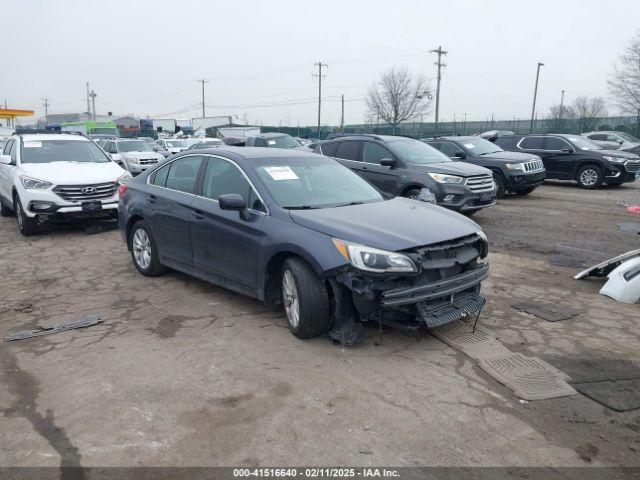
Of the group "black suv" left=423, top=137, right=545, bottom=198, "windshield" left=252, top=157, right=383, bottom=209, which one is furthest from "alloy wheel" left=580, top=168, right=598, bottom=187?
"windshield" left=252, top=157, right=383, bottom=209

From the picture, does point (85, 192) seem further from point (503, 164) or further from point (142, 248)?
point (503, 164)

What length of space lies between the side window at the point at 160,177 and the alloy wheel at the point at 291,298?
2459 millimetres

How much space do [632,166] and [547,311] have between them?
12357 millimetres

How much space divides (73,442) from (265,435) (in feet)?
3.76

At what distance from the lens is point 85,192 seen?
9.26m

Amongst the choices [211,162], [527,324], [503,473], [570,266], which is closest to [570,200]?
[570,266]

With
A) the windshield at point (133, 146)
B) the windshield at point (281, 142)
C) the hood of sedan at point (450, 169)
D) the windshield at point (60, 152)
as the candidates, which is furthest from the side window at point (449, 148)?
the windshield at point (133, 146)

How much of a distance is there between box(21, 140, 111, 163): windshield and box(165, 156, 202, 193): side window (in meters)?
4.90

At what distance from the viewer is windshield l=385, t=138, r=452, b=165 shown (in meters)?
10.2

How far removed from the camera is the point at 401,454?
3.08 meters

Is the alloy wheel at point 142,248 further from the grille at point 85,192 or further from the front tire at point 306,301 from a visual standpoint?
the grille at point 85,192

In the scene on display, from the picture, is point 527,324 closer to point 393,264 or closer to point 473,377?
point 473,377

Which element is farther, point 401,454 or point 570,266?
point 570,266

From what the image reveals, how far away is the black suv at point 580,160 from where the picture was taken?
1540 centimetres
